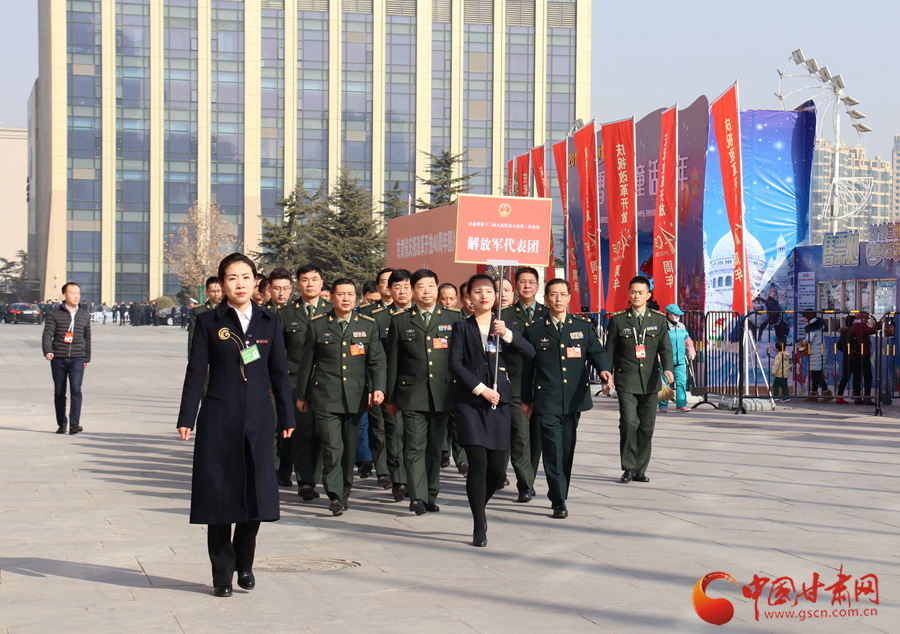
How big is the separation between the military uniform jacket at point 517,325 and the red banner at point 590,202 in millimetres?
11566

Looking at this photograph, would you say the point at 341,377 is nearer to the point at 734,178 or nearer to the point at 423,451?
the point at 423,451

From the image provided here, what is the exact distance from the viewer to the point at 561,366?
7770 millimetres

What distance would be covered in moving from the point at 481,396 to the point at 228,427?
1982mm

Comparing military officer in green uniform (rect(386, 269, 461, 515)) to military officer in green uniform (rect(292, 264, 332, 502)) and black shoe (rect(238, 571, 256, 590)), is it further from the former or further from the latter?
black shoe (rect(238, 571, 256, 590))

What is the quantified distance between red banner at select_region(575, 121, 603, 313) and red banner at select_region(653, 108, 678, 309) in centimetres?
233

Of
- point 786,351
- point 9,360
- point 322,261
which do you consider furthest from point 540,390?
point 322,261

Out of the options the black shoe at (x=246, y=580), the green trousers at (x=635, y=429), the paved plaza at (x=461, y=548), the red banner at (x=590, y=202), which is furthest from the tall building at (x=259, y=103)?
the black shoe at (x=246, y=580)

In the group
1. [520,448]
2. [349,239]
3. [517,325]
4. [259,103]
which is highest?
[259,103]

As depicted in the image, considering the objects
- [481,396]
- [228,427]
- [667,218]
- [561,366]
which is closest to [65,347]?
[561,366]

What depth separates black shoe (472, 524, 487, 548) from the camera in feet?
21.3

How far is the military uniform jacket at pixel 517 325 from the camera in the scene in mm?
8212

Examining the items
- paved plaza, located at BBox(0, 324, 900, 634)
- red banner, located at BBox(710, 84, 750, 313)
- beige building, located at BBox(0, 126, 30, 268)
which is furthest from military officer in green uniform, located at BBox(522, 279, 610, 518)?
beige building, located at BBox(0, 126, 30, 268)

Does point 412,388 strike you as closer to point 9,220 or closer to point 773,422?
point 773,422

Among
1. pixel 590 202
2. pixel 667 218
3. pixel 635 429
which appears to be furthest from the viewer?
pixel 590 202
